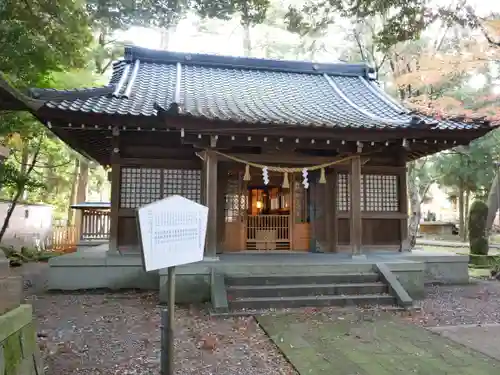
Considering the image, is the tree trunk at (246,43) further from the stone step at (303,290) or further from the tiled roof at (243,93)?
the stone step at (303,290)

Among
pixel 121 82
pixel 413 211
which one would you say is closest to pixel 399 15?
pixel 121 82

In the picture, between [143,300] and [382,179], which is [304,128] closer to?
[382,179]

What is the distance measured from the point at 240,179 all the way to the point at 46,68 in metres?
5.48

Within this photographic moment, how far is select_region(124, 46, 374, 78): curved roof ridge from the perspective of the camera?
12.7 m

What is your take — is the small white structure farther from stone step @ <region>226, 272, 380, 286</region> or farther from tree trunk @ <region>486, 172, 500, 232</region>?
tree trunk @ <region>486, 172, 500, 232</region>

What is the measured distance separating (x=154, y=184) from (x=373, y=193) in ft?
18.5

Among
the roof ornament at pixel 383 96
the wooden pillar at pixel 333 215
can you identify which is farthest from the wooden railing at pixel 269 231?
the roof ornament at pixel 383 96

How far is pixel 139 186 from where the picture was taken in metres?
9.46

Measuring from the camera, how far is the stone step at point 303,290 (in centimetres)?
734

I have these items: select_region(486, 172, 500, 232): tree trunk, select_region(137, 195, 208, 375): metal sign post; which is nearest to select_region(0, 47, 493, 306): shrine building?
select_region(137, 195, 208, 375): metal sign post

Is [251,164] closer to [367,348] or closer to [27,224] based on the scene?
[367,348]

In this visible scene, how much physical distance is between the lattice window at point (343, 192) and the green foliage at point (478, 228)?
5622 mm

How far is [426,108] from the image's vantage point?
14.5m

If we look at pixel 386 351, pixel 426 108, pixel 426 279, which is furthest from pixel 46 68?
pixel 426 108
